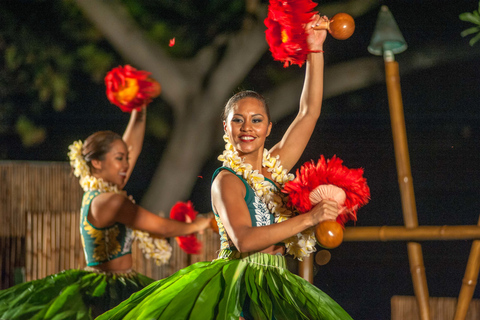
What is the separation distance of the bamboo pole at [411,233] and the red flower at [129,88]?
1.49m

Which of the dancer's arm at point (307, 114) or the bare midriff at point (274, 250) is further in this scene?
the dancer's arm at point (307, 114)

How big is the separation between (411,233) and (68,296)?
150 cm

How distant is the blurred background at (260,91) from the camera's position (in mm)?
3125

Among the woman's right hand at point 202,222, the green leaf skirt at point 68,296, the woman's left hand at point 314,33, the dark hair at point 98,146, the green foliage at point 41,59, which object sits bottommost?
the green leaf skirt at point 68,296

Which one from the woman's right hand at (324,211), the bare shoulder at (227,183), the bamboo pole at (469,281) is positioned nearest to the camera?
the woman's right hand at (324,211)

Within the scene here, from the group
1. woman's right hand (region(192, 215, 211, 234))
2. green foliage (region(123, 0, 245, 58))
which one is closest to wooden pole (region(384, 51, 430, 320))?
woman's right hand (region(192, 215, 211, 234))

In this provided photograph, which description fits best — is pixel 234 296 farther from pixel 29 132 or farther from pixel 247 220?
pixel 29 132

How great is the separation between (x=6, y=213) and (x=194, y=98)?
1.61 meters

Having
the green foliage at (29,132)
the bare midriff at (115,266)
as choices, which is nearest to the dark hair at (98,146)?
the bare midriff at (115,266)

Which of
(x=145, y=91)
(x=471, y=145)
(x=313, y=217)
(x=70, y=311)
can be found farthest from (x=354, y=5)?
(x=70, y=311)

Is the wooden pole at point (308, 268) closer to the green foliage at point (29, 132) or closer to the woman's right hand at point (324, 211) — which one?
the woman's right hand at point (324, 211)

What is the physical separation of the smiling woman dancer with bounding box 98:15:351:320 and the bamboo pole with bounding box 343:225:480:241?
0.23 metres

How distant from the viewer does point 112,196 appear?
2713 millimetres

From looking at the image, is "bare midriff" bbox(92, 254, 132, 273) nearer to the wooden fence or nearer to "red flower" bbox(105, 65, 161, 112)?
"red flower" bbox(105, 65, 161, 112)
